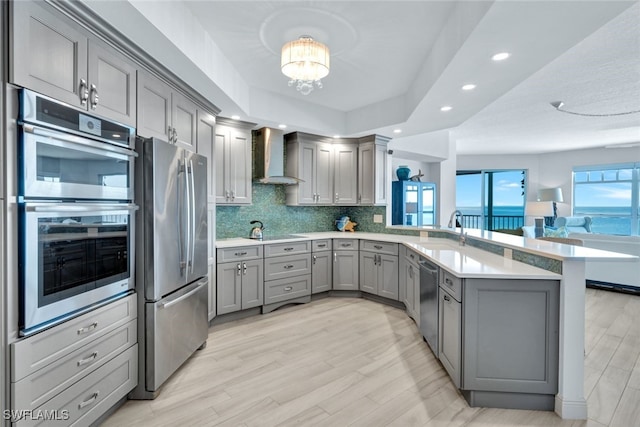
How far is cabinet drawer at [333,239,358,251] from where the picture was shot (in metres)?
4.48

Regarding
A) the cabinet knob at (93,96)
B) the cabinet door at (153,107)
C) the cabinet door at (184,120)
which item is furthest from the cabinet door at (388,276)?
the cabinet knob at (93,96)

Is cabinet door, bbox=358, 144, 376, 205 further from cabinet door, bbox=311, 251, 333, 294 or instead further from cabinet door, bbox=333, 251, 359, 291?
cabinet door, bbox=311, 251, 333, 294

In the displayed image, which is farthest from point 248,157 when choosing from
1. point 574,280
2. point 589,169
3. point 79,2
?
point 589,169

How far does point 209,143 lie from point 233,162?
0.56 metres

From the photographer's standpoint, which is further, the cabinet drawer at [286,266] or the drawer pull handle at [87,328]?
the cabinet drawer at [286,266]

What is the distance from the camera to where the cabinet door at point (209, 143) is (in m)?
3.06

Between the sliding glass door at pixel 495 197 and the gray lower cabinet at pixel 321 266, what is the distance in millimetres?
5227

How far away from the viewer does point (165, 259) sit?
2.23 meters

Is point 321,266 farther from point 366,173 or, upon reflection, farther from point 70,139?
point 70,139

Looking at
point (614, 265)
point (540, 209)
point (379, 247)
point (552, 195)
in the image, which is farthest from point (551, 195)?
point (379, 247)

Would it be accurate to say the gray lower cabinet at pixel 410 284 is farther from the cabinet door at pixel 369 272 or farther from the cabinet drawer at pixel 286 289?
the cabinet drawer at pixel 286 289

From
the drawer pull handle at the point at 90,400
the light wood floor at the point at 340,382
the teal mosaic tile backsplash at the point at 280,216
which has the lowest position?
the light wood floor at the point at 340,382

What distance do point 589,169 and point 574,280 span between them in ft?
22.1
